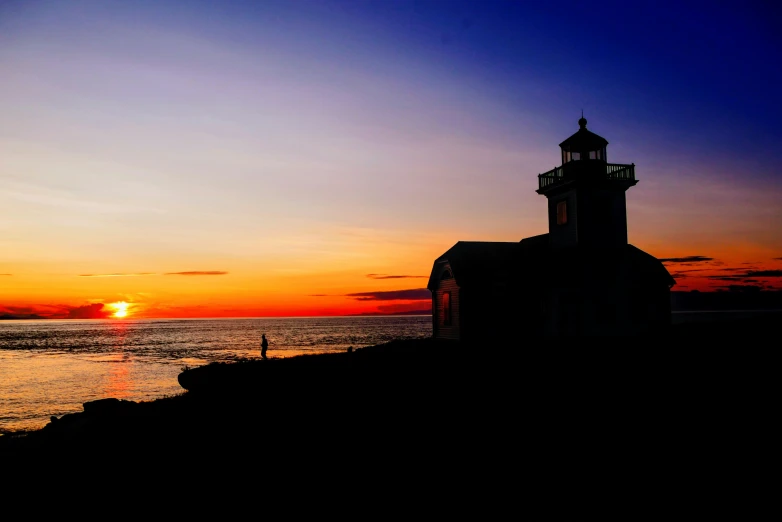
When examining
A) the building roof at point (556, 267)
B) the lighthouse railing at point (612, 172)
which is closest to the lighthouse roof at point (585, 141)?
the lighthouse railing at point (612, 172)

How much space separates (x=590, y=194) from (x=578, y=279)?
16.4ft

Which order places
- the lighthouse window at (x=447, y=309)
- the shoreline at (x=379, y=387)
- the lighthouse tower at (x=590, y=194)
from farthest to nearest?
the lighthouse window at (x=447, y=309) → the lighthouse tower at (x=590, y=194) → the shoreline at (x=379, y=387)

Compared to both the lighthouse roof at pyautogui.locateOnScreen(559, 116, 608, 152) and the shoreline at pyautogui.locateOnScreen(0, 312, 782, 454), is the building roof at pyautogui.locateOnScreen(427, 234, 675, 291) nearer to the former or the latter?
the shoreline at pyautogui.locateOnScreen(0, 312, 782, 454)

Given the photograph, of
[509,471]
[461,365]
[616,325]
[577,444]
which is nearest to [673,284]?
[616,325]

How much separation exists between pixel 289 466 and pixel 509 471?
4.52m

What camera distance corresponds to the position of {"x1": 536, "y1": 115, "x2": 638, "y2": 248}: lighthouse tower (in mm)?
31891

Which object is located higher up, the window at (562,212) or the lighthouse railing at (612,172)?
the lighthouse railing at (612,172)

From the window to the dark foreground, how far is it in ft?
33.8

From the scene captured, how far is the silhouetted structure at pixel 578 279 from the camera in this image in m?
31.4

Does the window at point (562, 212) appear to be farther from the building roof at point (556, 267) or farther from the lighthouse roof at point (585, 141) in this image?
the lighthouse roof at point (585, 141)

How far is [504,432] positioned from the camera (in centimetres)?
1305

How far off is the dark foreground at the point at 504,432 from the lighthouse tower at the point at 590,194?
8984 mm

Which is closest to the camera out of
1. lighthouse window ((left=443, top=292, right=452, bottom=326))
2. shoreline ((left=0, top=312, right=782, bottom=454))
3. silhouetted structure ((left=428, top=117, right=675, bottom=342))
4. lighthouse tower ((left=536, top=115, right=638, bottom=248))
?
shoreline ((left=0, top=312, right=782, bottom=454))

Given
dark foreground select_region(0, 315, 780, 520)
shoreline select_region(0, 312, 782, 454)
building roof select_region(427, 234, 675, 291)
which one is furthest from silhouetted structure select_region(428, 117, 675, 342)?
dark foreground select_region(0, 315, 780, 520)
